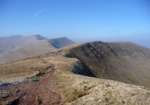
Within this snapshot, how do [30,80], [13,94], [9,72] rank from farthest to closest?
[9,72] < [30,80] < [13,94]

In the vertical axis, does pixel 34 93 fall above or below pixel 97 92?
below

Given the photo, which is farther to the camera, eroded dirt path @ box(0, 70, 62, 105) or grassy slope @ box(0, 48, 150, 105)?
eroded dirt path @ box(0, 70, 62, 105)

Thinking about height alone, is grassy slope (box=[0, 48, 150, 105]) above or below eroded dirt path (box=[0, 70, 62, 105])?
above

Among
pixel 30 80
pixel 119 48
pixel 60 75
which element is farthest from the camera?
pixel 119 48

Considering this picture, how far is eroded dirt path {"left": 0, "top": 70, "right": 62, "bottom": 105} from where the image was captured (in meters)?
25.2

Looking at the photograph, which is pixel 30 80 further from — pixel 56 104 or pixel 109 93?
pixel 109 93

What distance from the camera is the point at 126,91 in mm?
24844

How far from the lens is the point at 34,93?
27.9 m

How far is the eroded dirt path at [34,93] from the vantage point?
82.8ft

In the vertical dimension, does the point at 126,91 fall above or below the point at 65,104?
above

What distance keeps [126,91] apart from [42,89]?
1454 centimetres

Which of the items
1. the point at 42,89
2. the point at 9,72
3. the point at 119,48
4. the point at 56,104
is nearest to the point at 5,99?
the point at 42,89

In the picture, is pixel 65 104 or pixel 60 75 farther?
pixel 60 75

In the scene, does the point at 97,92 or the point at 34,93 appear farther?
the point at 34,93
